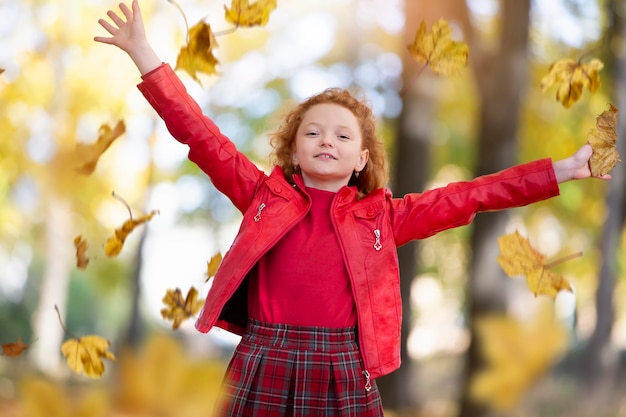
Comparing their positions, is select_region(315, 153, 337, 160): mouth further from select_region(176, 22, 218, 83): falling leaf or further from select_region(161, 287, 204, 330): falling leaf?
select_region(161, 287, 204, 330): falling leaf

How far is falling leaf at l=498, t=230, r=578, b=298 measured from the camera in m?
2.08

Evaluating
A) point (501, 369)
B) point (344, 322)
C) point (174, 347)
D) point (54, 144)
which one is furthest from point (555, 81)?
point (174, 347)

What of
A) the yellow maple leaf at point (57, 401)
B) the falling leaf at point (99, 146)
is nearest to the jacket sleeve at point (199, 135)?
the falling leaf at point (99, 146)

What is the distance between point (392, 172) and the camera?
5.29 m

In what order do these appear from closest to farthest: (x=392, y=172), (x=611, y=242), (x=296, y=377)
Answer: (x=296, y=377)
(x=392, y=172)
(x=611, y=242)

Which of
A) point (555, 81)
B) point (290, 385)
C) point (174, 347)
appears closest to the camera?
point (290, 385)

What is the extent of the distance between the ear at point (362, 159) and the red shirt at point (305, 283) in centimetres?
23

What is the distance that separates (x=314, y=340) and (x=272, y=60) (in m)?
7.27

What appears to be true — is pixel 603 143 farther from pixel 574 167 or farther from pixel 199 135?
pixel 199 135

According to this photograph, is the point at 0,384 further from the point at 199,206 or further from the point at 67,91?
the point at 199,206

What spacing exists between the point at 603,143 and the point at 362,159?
1.93 ft

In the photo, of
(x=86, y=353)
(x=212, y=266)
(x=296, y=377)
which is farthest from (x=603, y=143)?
(x=86, y=353)

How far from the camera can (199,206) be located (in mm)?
10602

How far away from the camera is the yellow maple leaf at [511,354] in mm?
4930
